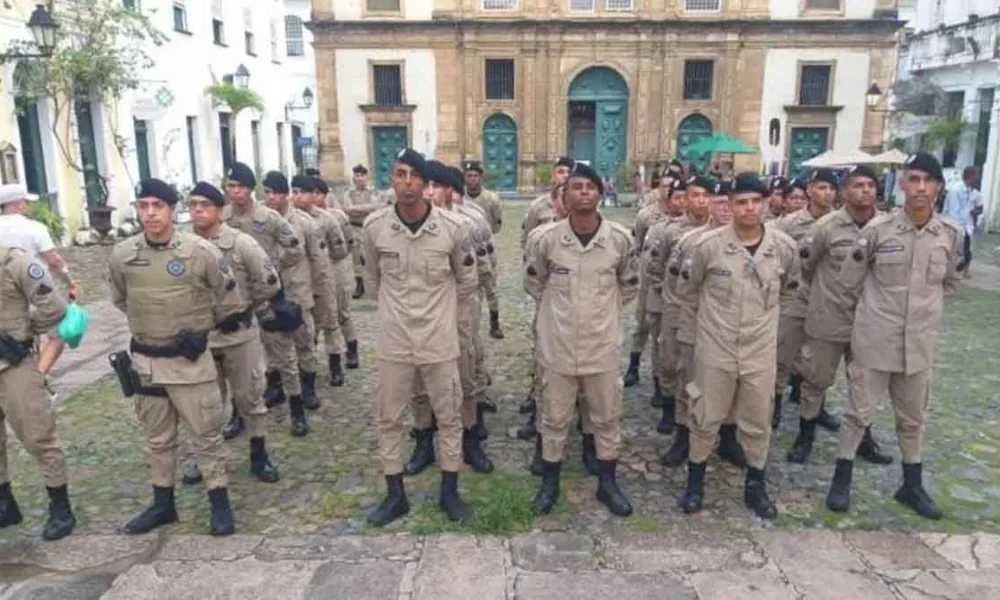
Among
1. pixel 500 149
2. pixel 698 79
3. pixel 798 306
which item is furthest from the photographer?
pixel 500 149

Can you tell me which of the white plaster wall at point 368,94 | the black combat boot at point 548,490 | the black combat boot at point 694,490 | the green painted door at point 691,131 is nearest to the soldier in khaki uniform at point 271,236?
the black combat boot at point 548,490

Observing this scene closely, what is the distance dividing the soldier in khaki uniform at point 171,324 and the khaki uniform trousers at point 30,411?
529mm

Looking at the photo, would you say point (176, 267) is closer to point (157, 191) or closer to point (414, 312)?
point (157, 191)

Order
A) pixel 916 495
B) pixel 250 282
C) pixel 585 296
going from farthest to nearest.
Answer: pixel 250 282 < pixel 916 495 < pixel 585 296

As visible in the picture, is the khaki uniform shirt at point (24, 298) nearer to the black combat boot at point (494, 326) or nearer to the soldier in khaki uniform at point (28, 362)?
the soldier in khaki uniform at point (28, 362)

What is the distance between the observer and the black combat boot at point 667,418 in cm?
593

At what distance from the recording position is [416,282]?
441 centimetres

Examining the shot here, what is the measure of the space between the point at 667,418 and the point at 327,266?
321 centimetres

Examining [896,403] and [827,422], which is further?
[827,422]

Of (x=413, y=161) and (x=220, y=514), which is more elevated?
(x=413, y=161)

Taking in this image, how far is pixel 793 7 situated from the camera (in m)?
25.7

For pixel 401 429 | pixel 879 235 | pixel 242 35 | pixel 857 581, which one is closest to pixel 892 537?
pixel 857 581

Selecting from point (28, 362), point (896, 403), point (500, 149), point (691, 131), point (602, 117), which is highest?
point (602, 117)

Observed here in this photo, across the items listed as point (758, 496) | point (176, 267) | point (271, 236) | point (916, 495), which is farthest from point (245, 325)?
point (916, 495)
